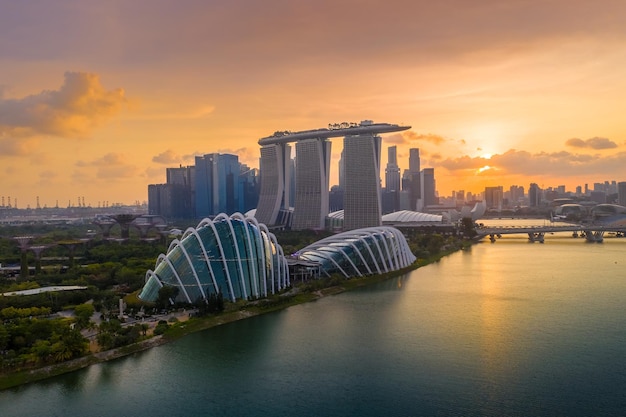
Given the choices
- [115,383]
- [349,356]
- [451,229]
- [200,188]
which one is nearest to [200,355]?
[115,383]

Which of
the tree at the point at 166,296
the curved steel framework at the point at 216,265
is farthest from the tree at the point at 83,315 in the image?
the curved steel framework at the point at 216,265

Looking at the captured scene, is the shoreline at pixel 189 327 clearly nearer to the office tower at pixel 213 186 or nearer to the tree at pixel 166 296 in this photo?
the tree at pixel 166 296

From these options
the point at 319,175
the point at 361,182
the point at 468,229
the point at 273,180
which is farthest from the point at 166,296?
the point at 273,180

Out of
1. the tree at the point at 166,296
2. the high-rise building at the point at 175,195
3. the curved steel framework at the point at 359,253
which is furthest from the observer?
the high-rise building at the point at 175,195

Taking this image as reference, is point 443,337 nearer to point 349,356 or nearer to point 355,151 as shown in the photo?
point 349,356

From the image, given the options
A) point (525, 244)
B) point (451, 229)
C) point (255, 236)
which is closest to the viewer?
point (255, 236)

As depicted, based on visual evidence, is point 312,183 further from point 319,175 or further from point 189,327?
point 189,327
